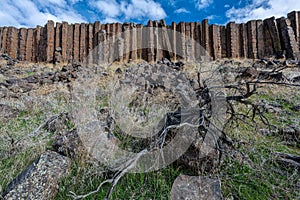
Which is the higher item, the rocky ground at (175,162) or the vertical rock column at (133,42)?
the vertical rock column at (133,42)

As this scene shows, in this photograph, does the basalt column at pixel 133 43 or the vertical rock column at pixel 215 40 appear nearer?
the basalt column at pixel 133 43

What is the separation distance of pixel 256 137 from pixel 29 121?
304 centimetres

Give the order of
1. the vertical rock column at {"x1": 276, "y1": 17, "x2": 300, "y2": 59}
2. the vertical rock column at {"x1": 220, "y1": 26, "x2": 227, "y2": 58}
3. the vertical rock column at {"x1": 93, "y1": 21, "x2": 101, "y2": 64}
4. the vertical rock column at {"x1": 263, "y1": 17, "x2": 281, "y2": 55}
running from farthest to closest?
the vertical rock column at {"x1": 220, "y1": 26, "x2": 227, "y2": 58} < the vertical rock column at {"x1": 93, "y1": 21, "x2": 101, "y2": 64} < the vertical rock column at {"x1": 263, "y1": 17, "x2": 281, "y2": 55} < the vertical rock column at {"x1": 276, "y1": 17, "x2": 300, "y2": 59}

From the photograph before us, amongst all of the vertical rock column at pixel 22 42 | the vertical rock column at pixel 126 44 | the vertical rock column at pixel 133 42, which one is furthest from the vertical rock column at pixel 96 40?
the vertical rock column at pixel 22 42

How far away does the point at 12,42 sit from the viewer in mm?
11297

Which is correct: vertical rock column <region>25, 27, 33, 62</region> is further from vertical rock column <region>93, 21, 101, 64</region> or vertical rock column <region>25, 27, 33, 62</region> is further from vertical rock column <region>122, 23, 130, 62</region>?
vertical rock column <region>122, 23, 130, 62</region>

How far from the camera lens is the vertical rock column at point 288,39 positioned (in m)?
9.26

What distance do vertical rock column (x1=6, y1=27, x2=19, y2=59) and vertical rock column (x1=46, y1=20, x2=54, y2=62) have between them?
2.31 meters

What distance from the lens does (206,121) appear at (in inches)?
62.1

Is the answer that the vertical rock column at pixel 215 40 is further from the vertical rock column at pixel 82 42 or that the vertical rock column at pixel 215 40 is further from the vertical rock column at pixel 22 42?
the vertical rock column at pixel 22 42

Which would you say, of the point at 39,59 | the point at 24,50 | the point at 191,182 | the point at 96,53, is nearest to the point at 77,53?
the point at 96,53

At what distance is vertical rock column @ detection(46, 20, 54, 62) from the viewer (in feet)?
35.1

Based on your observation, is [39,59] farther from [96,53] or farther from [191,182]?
[191,182]

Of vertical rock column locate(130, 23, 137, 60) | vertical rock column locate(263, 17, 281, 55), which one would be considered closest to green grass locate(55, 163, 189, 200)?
vertical rock column locate(130, 23, 137, 60)
